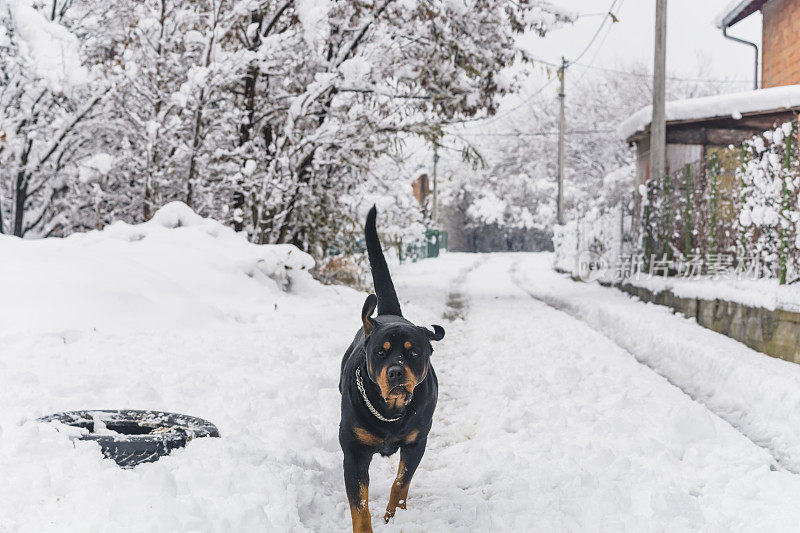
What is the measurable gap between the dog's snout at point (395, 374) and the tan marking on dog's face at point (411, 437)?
0.52 metres

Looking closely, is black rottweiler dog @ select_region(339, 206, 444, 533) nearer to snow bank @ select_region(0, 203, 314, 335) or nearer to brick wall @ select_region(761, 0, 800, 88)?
snow bank @ select_region(0, 203, 314, 335)

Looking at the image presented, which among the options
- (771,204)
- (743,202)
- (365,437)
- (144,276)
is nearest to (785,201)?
(771,204)

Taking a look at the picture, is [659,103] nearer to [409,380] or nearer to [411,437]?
[411,437]

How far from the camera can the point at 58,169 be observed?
11.0m

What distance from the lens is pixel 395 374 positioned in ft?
9.73

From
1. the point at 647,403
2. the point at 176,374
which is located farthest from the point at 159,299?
the point at 647,403

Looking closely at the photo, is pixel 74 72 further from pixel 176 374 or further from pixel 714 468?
pixel 714 468

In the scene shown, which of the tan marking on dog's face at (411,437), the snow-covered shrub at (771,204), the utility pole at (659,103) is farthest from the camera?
the utility pole at (659,103)

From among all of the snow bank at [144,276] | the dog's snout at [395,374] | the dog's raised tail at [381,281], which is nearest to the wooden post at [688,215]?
the snow bank at [144,276]

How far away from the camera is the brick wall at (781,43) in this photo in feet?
56.2

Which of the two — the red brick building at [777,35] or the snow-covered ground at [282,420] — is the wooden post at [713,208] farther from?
the red brick building at [777,35]

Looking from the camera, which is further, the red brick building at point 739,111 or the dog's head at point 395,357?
the red brick building at point 739,111

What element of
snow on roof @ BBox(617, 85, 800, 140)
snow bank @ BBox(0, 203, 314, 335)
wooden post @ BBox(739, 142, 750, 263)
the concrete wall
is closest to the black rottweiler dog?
snow bank @ BBox(0, 203, 314, 335)

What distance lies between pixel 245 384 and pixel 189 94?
550cm
